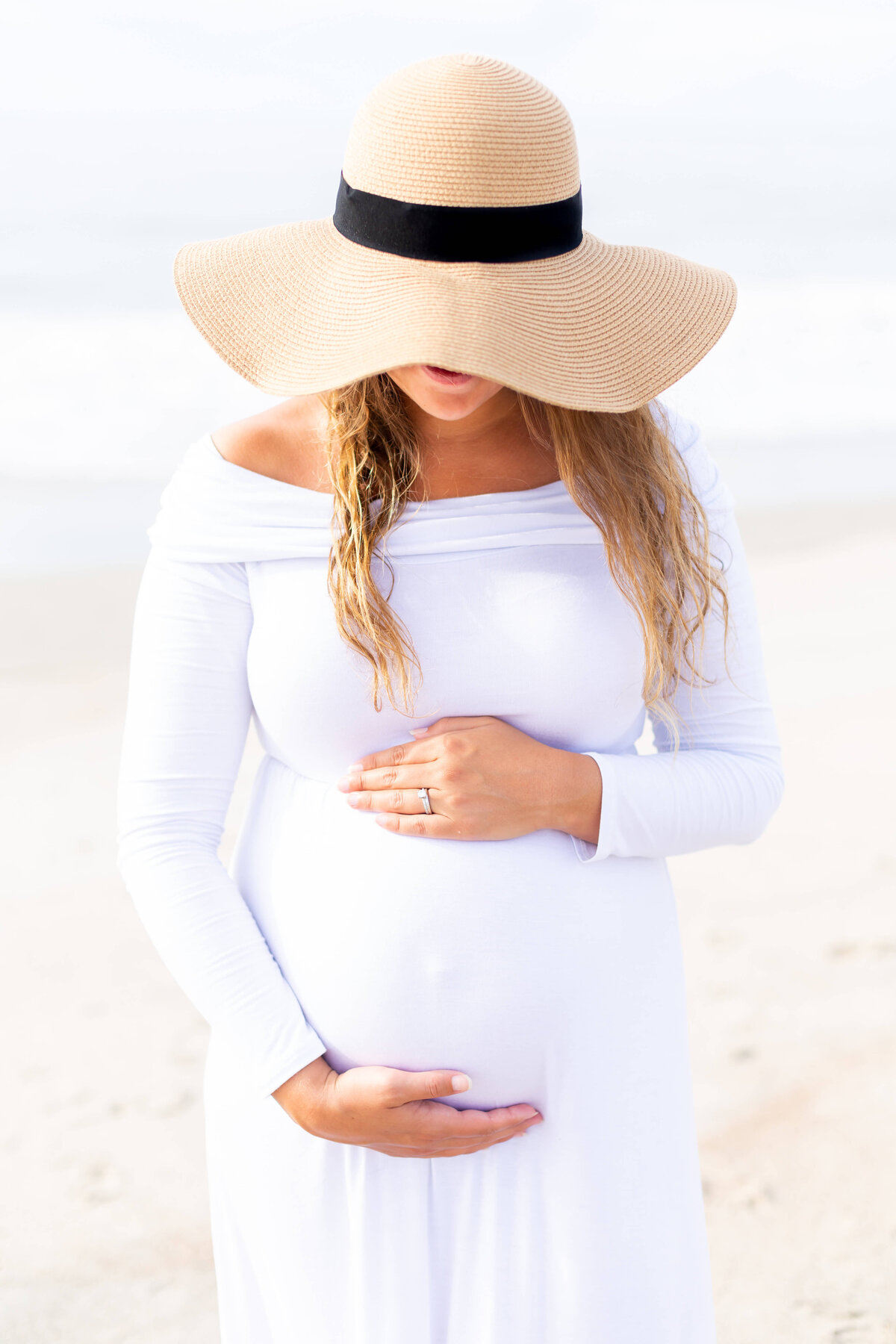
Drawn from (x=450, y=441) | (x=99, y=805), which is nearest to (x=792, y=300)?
(x=99, y=805)

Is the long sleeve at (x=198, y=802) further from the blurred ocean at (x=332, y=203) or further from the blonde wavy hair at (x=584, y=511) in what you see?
the blurred ocean at (x=332, y=203)

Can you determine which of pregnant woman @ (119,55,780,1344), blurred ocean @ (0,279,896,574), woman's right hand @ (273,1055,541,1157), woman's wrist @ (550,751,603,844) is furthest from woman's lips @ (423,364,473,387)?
blurred ocean @ (0,279,896,574)

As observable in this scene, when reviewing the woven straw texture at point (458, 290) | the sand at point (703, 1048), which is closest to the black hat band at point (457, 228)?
the woven straw texture at point (458, 290)

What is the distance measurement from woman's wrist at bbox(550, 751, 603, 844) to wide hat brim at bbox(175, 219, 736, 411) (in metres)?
0.38

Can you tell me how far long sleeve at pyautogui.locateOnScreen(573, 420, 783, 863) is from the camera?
4.13 feet

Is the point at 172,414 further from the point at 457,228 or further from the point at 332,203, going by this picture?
the point at 457,228

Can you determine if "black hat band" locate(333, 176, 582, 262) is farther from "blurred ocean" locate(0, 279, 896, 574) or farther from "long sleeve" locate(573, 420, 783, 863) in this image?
"blurred ocean" locate(0, 279, 896, 574)

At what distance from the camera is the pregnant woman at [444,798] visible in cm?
119

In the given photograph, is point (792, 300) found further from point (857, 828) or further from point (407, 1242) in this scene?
point (407, 1242)

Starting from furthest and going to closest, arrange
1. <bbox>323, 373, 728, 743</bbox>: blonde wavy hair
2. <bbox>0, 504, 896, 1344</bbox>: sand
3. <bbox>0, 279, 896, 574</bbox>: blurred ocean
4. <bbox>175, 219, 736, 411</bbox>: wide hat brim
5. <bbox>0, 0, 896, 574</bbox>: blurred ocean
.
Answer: <bbox>0, 0, 896, 574</bbox>: blurred ocean, <bbox>0, 279, 896, 574</bbox>: blurred ocean, <bbox>0, 504, 896, 1344</bbox>: sand, <bbox>323, 373, 728, 743</bbox>: blonde wavy hair, <bbox>175, 219, 736, 411</bbox>: wide hat brim

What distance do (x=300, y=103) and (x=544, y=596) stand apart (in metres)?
12.8

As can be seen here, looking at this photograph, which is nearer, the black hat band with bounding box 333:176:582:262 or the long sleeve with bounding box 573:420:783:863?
the black hat band with bounding box 333:176:582:262

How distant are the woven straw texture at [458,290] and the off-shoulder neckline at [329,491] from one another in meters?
0.11

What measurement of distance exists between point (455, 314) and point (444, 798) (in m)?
0.47
